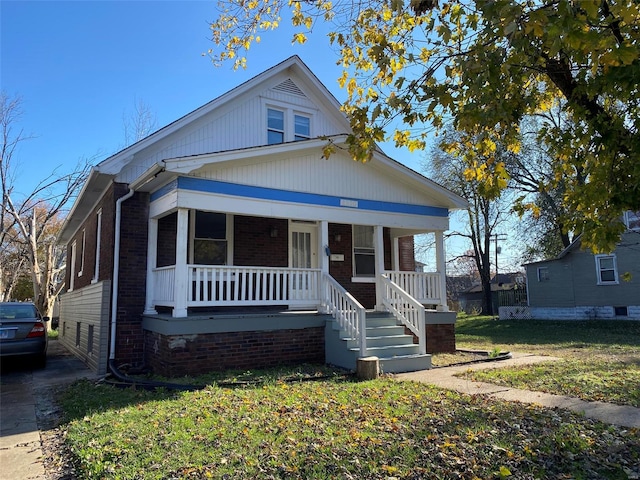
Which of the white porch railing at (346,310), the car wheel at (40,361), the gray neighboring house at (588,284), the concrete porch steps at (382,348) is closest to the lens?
the white porch railing at (346,310)

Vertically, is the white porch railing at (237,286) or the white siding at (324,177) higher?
the white siding at (324,177)

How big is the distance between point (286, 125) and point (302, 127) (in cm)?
57

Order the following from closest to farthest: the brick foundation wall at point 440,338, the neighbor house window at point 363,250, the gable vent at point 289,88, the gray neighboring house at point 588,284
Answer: the brick foundation wall at point 440,338 → the gable vent at point 289,88 → the neighbor house window at point 363,250 → the gray neighboring house at point 588,284

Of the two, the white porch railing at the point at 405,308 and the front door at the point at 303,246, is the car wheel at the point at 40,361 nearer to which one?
the front door at the point at 303,246

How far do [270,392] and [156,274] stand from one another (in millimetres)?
4335

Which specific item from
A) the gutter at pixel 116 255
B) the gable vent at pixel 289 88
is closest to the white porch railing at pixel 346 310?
the gutter at pixel 116 255

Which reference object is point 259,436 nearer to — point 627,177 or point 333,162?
point 627,177

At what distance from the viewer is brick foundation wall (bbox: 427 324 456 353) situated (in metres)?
11.4

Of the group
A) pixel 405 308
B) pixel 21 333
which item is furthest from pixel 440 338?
pixel 21 333

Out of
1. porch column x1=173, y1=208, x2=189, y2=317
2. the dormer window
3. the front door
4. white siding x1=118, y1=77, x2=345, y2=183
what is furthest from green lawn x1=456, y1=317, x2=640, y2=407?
white siding x1=118, y1=77, x2=345, y2=183

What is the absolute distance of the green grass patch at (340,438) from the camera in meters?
4.01

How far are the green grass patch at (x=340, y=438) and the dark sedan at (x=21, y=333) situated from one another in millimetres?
4189

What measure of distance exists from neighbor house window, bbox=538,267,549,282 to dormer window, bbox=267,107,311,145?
716 inches

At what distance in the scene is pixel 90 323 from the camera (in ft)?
38.0
